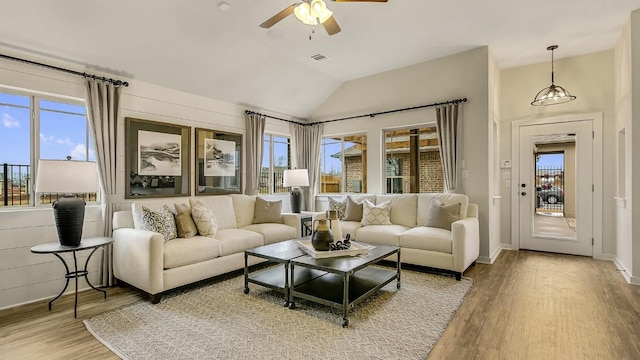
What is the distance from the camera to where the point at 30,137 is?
3.23 meters

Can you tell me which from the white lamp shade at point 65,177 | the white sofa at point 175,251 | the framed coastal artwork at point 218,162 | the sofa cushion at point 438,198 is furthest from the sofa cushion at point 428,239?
the white lamp shade at point 65,177

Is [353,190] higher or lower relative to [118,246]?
higher

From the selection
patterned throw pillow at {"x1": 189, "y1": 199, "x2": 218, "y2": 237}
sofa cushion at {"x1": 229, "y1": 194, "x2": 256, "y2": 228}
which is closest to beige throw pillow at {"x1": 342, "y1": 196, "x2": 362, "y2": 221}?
sofa cushion at {"x1": 229, "y1": 194, "x2": 256, "y2": 228}

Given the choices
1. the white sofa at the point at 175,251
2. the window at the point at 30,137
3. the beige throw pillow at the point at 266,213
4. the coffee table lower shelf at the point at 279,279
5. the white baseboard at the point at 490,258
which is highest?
the window at the point at 30,137

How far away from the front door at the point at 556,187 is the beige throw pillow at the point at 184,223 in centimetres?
516

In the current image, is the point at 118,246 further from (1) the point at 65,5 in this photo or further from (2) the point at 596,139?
(2) the point at 596,139

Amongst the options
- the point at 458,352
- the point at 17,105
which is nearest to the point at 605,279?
the point at 458,352

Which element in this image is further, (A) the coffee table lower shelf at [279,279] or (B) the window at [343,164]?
(B) the window at [343,164]

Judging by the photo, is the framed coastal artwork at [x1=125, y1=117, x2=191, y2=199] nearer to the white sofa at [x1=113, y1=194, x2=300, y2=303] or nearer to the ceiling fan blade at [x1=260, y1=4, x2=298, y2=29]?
the white sofa at [x1=113, y1=194, x2=300, y2=303]

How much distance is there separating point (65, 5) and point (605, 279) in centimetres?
644

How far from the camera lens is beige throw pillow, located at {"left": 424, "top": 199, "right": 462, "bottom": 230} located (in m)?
4.14

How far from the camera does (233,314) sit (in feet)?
9.10

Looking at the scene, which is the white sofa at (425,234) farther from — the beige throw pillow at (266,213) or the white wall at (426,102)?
the beige throw pillow at (266,213)

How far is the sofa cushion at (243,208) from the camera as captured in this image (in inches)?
188
